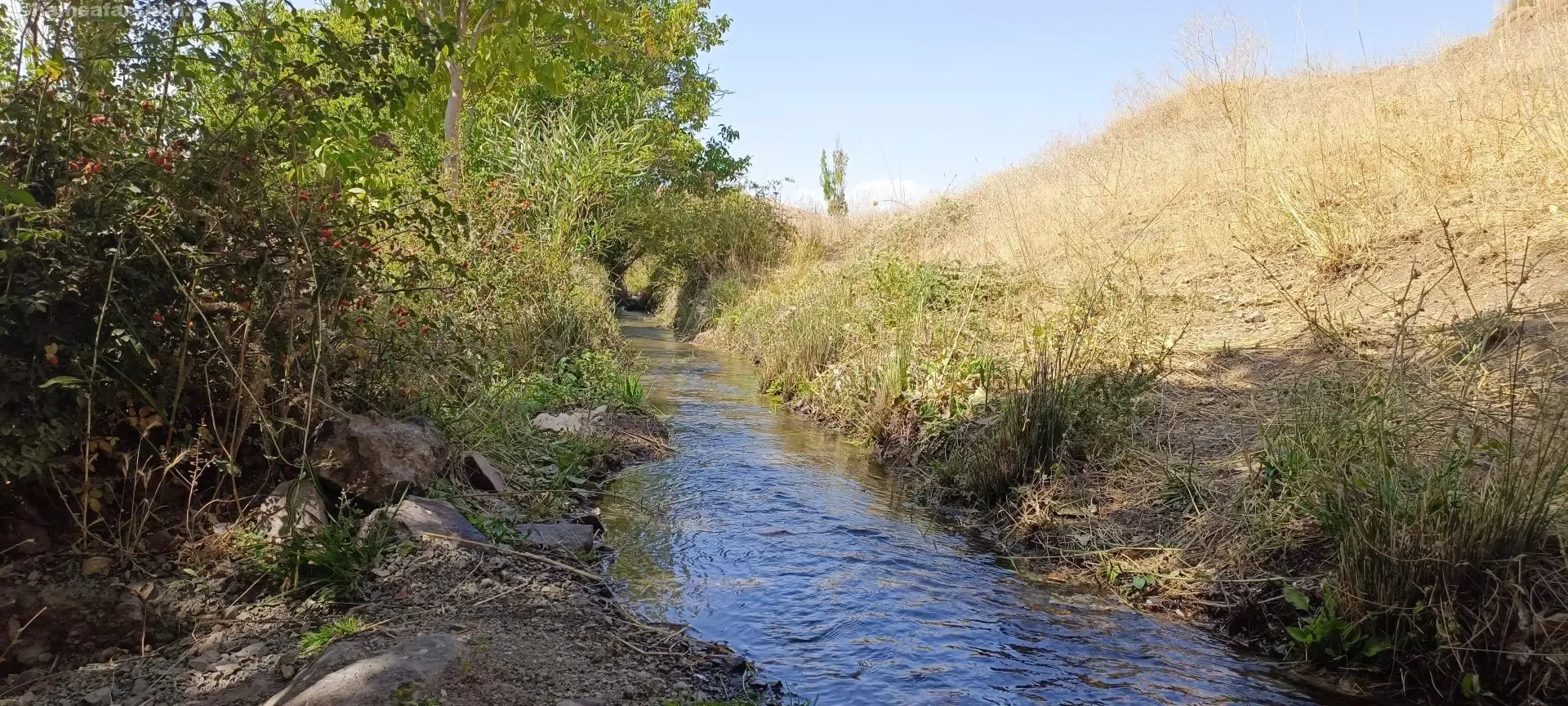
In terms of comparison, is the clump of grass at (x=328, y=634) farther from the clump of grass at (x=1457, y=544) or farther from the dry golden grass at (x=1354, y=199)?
the dry golden grass at (x=1354, y=199)

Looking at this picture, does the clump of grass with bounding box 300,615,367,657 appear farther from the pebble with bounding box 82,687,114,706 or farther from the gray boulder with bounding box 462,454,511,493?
the gray boulder with bounding box 462,454,511,493

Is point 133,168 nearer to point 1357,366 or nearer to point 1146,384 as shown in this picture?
point 1146,384

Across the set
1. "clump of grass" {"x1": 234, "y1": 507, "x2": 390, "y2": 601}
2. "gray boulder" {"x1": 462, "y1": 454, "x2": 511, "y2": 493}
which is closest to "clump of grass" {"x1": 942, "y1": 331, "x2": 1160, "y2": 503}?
"gray boulder" {"x1": 462, "y1": 454, "x2": 511, "y2": 493}

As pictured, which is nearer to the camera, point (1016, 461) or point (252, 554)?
point (252, 554)

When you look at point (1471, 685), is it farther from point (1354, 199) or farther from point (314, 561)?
point (1354, 199)

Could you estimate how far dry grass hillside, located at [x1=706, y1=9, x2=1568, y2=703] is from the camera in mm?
3203

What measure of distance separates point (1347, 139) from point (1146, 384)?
163 inches

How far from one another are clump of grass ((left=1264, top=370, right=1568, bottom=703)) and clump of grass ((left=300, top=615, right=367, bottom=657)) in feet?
11.6

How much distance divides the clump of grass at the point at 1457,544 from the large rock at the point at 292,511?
392 cm

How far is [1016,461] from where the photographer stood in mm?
5590

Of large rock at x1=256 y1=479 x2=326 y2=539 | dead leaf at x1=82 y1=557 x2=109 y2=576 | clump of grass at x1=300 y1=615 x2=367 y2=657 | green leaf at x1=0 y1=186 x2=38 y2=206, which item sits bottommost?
clump of grass at x1=300 y1=615 x2=367 y2=657

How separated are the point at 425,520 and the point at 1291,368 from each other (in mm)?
5304

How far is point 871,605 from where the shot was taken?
13.5 feet

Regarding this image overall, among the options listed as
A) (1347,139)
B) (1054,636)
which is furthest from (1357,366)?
(1347,139)
